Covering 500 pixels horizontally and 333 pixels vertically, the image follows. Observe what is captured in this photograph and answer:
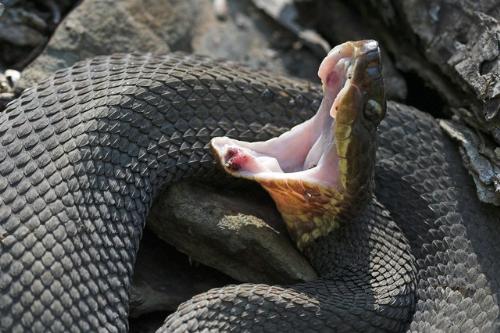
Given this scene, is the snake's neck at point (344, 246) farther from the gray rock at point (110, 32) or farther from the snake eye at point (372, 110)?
the gray rock at point (110, 32)

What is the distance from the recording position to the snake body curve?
15.0 ft

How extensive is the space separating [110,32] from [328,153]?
226cm

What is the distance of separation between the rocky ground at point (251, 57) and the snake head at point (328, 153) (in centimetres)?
28

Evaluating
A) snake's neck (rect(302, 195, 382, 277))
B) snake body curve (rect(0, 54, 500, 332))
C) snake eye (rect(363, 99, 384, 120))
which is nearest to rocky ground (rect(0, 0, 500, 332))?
snake's neck (rect(302, 195, 382, 277))

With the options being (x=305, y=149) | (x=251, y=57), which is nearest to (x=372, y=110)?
(x=305, y=149)

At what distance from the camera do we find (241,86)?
18.1ft

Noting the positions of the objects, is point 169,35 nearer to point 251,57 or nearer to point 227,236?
point 251,57

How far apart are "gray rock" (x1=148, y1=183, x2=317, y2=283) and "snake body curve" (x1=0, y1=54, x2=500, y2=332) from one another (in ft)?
0.46

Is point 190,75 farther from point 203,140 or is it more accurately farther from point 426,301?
point 426,301

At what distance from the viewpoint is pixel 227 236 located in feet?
16.9

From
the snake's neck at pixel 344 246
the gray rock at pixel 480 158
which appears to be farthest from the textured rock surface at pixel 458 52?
the snake's neck at pixel 344 246

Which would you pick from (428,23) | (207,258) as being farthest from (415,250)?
(428,23)

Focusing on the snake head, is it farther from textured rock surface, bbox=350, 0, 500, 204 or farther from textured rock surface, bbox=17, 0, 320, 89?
textured rock surface, bbox=17, 0, 320, 89

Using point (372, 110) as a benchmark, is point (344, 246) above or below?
below
